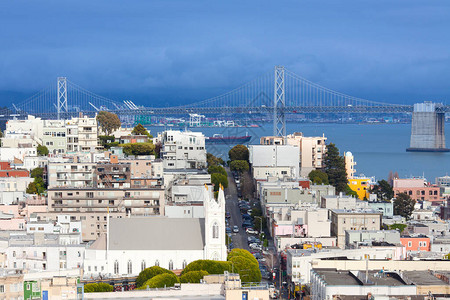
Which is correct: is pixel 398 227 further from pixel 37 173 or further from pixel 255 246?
pixel 37 173

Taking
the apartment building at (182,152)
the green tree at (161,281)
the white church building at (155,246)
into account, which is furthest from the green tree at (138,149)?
the green tree at (161,281)

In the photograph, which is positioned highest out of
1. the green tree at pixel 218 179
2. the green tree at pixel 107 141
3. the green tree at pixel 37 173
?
the green tree at pixel 107 141

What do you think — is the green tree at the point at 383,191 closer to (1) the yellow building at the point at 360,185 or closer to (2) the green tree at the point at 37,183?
(1) the yellow building at the point at 360,185

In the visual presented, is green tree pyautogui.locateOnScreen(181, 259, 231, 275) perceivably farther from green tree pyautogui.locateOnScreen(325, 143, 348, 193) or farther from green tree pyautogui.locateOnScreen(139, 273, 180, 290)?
green tree pyautogui.locateOnScreen(325, 143, 348, 193)

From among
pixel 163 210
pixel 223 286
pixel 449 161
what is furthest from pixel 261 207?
pixel 449 161

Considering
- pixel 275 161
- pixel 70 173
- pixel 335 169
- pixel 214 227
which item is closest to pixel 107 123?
pixel 275 161

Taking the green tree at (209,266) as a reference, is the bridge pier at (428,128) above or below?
above

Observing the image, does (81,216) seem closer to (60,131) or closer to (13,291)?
(13,291)
